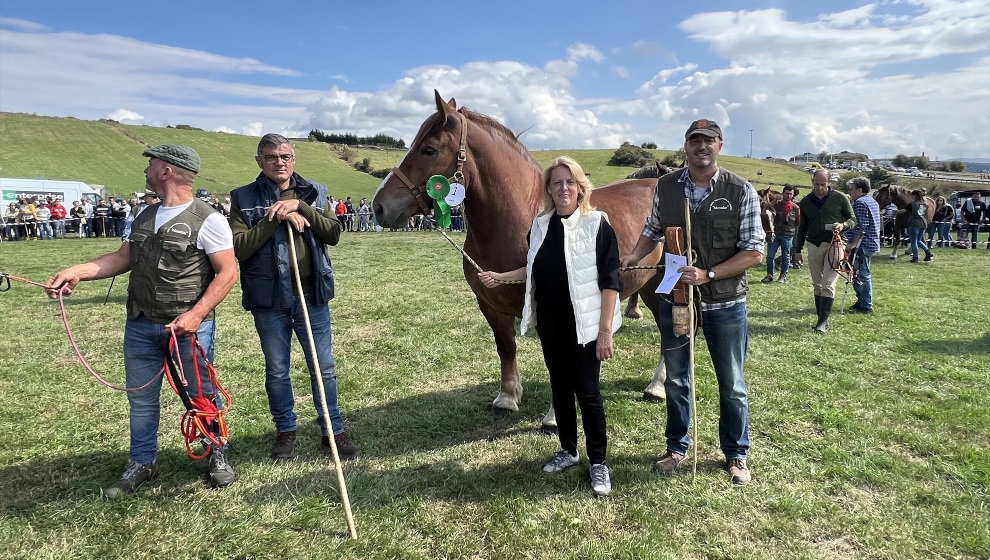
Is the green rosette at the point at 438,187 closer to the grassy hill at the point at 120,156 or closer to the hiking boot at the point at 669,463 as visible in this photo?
the hiking boot at the point at 669,463

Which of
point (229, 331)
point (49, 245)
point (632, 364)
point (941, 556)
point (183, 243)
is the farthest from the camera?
point (49, 245)

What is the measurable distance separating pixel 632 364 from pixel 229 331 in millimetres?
5976

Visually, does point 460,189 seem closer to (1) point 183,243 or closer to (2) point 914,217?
(1) point 183,243

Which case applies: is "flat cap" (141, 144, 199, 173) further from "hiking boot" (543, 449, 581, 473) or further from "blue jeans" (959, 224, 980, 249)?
"blue jeans" (959, 224, 980, 249)

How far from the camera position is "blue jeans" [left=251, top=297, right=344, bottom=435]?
12.4ft

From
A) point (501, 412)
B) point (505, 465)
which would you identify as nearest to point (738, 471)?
point (505, 465)

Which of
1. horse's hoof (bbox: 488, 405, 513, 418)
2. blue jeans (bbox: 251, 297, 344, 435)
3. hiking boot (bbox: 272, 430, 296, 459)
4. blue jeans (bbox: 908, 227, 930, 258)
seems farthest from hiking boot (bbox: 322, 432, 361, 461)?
blue jeans (bbox: 908, 227, 930, 258)

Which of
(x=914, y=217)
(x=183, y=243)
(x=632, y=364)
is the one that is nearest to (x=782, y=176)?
(x=914, y=217)

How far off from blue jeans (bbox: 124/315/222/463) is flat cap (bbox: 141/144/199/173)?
103cm

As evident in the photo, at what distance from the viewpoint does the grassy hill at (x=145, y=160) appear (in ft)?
154

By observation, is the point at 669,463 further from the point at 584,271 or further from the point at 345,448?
the point at 345,448

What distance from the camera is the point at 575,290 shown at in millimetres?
3209

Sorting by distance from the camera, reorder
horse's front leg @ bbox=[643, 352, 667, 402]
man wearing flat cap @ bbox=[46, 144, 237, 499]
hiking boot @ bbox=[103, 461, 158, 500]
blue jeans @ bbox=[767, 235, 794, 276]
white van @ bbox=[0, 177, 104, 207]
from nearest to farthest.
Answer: man wearing flat cap @ bbox=[46, 144, 237, 499] < hiking boot @ bbox=[103, 461, 158, 500] < horse's front leg @ bbox=[643, 352, 667, 402] < blue jeans @ bbox=[767, 235, 794, 276] < white van @ bbox=[0, 177, 104, 207]

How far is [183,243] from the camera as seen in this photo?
126 inches
